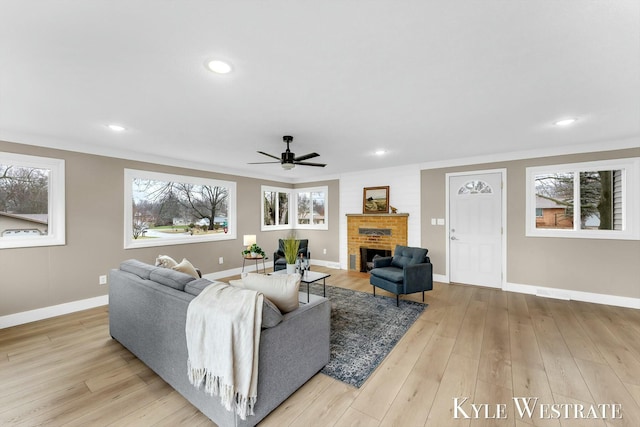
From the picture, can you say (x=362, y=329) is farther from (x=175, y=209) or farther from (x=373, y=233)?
(x=175, y=209)

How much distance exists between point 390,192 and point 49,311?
19.0 feet

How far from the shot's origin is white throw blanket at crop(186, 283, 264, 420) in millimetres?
1534

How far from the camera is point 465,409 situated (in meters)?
1.80

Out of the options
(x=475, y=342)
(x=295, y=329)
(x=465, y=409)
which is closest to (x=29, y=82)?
(x=295, y=329)

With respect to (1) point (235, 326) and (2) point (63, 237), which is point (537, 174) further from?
(2) point (63, 237)

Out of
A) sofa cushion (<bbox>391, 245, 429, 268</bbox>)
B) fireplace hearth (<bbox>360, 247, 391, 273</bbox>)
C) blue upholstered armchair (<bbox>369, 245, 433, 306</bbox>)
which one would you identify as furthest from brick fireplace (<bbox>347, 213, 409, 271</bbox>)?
blue upholstered armchair (<bbox>369, 245, 433, 306</bbox>)

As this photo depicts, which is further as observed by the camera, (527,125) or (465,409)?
(527,125)

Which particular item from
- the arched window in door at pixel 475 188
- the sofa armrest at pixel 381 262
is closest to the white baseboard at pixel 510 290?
the arched window in door at pixel 475 188

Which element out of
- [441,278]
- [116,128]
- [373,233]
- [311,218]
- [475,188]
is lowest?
[441,278]

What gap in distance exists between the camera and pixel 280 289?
A: 194cm

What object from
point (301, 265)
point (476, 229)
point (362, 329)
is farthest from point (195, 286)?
point (476, 229)

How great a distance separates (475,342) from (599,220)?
2.99 metres

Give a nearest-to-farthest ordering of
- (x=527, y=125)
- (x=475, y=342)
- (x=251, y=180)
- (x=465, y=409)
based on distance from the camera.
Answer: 1. (x=465, y=409)
2. (x=475, y=342)
3. (x=527, y=125)
4. (x=251, y=180)

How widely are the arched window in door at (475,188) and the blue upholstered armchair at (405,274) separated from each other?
1.55 metres
